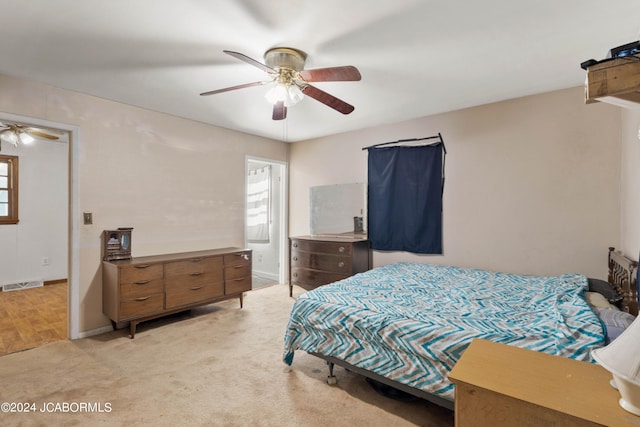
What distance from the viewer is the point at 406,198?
3.87 meters

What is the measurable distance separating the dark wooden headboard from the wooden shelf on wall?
1403 millimetres

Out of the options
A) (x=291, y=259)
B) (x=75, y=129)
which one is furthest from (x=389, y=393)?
(x=75, y=129)

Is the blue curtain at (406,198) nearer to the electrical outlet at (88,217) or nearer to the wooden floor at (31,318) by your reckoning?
the electrical outlet at (88,217)

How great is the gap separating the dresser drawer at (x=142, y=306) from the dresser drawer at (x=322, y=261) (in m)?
1.81

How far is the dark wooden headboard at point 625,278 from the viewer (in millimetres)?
1850

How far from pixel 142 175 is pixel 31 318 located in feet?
Result: 6.84

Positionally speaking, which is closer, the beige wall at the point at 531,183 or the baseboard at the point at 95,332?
the beige wall at the point at 531,183

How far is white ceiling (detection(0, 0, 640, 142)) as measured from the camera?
173cm

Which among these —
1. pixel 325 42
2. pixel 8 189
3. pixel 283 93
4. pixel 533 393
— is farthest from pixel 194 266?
pixel 8 189

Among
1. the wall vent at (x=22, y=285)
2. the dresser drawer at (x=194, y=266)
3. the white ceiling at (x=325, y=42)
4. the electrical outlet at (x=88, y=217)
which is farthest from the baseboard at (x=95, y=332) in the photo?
the wall vent at (x=22, y=285)

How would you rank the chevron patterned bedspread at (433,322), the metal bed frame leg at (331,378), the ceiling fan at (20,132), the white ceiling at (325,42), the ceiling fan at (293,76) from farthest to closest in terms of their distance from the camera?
the ceiling fan at (20,132), the metal bed frame leg at (331,378), the ceiling fan at (293,76), the white ceiling at (325,42), the chevron patterned bedspread at (433,322)

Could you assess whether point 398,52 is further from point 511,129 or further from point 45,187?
point 45,187

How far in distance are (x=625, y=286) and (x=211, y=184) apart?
4.17m

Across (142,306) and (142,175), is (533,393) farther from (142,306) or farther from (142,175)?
(142,175)
